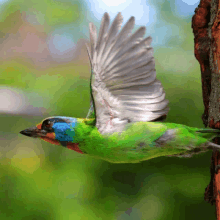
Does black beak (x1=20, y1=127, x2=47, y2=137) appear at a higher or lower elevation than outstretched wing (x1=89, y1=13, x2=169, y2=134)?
lower

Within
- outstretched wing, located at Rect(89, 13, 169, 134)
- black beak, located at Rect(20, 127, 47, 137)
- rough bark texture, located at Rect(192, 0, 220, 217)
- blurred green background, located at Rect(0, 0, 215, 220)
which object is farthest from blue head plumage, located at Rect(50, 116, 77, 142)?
blurred green background, located at Rect(0, 0, 215, 220)

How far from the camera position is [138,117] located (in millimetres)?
2273

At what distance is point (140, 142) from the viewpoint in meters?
2.21

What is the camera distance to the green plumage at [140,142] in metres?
2.21

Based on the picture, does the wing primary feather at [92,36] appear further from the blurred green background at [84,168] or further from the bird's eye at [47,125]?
the blurred green background at [84,168]

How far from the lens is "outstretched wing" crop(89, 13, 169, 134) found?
199 cm

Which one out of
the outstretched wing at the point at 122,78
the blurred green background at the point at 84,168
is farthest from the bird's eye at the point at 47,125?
the blurred green background at the point at 84,168

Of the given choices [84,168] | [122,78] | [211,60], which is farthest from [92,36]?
[84,168]

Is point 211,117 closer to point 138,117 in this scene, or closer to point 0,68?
point 138,117

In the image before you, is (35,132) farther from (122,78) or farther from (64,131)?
(122,78)

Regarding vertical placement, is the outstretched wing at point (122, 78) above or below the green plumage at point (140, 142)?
above

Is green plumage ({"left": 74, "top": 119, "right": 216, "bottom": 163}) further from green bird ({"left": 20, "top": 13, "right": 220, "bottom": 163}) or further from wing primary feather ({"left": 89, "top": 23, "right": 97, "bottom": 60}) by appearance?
wing primary feather ({"left": 89, "top": 23, "right": 97, "bottom": 60})

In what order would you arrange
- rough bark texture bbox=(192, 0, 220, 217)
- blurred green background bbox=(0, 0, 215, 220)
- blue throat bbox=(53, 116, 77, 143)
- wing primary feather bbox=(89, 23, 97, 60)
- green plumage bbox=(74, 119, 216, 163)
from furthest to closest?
blurred green background bbox=(0, 0, 215, 220) → blue throat bbox=(53, 116, 77, 143) → green plumage bbox=(74, 119, 216, 163) → rough bark texture bbox=(192, 0, 220, 217) → wing primary feather bbox=(89, 23, 97, 60)

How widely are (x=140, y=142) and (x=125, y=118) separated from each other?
0.79ft
